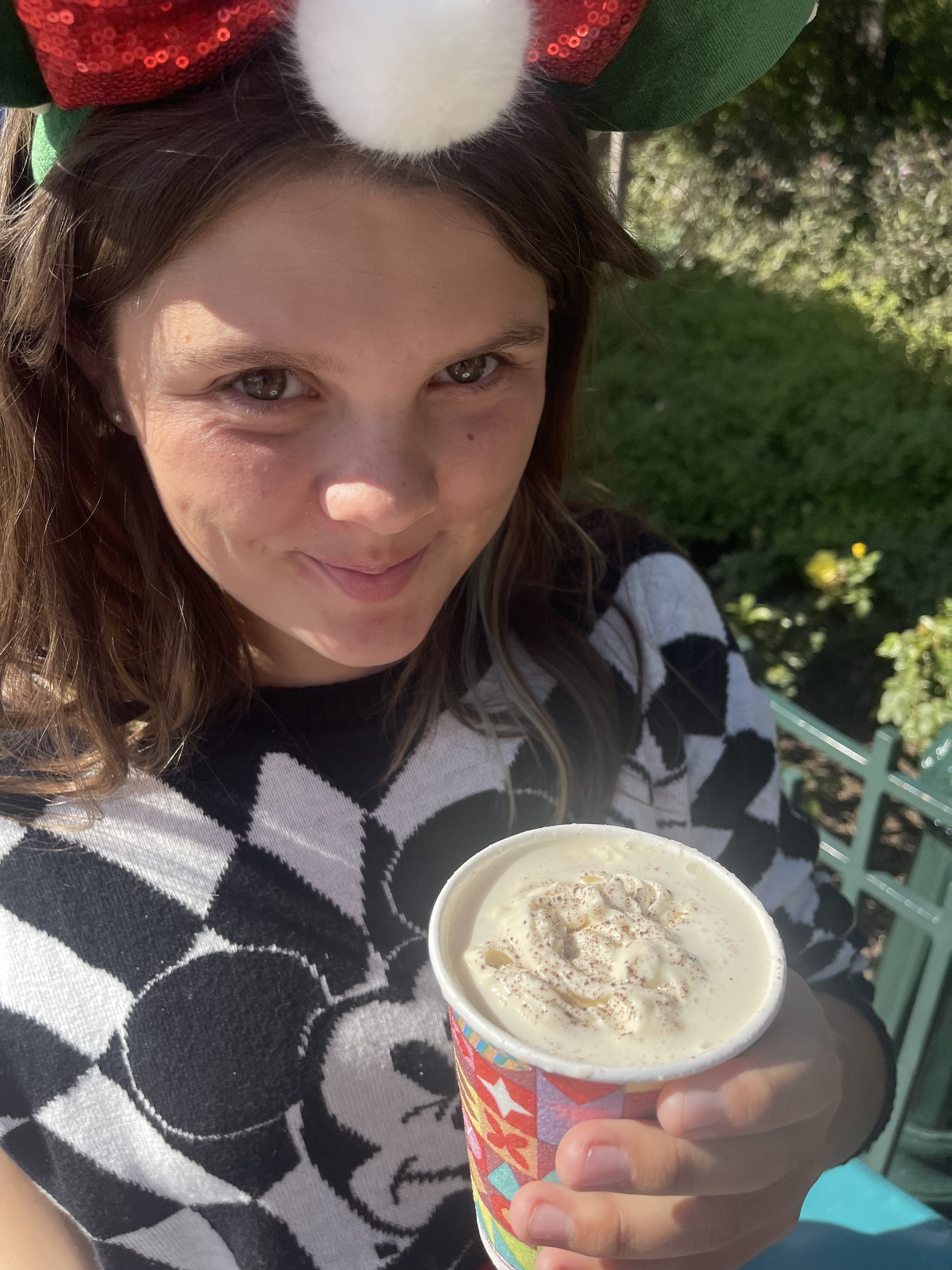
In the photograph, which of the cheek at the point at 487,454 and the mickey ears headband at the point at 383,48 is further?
the cheek at the point at 487,454

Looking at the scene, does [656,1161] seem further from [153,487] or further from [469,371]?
[153,487]

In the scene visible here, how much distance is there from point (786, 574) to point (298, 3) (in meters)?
4.31

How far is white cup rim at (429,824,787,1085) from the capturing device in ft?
3.16

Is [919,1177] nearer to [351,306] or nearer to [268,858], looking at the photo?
[268,858]

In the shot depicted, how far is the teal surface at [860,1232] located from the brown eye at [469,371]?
1.36 m

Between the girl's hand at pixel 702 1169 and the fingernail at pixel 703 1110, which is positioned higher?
the fingernail at pixel 703 1110

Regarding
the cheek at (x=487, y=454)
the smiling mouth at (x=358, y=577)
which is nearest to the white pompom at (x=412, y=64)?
the cheek at (x=487, y=454)

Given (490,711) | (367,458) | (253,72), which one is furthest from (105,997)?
(253,72)

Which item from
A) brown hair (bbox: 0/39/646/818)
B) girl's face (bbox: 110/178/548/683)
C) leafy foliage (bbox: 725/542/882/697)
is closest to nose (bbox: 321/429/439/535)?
girl's face (bbox: 110/178/548/683)

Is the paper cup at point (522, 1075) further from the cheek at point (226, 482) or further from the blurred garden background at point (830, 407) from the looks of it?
the blurred garden background at point (830, 407)

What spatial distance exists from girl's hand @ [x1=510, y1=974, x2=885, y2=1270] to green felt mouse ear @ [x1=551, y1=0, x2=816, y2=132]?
108cm

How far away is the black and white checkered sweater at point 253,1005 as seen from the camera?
1.42 meters

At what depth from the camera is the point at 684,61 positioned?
1.27m

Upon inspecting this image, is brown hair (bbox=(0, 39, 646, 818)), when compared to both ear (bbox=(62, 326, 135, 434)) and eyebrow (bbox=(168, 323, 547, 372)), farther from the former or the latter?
eyebrow (bbox=(168, 323, 547, 372))
